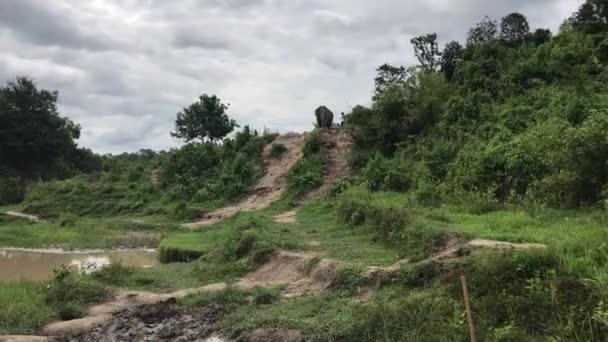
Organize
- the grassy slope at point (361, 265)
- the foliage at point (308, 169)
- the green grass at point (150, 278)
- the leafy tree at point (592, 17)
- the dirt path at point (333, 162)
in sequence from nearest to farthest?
the grassy slope at point (361, 265) → the green grass at point (150, 278) → the leafy tree at point (592, 17) → the dirt path at point (333, 162) → the foliage at point (308, 169)

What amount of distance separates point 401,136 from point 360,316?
1996cm

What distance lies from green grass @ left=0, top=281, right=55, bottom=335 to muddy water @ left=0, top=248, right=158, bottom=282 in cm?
641

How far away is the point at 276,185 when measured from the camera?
3128 cm

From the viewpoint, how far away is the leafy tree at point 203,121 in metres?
45.4

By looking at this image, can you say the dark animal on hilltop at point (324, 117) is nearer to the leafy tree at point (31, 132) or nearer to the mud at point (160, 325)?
the leafy tree at point (31, 132)

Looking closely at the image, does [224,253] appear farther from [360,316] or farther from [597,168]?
[597,168]

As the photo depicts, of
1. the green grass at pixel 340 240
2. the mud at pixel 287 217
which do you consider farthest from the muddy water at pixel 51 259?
the green grass at pixel 340 240

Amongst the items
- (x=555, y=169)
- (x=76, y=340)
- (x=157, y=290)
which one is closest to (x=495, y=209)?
(x=555, y=169)

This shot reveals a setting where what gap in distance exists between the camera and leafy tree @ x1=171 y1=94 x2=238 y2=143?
45.4 m

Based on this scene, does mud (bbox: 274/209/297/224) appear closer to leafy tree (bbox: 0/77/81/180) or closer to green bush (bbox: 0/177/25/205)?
leafy tree (bbox: 0/77/81/180)

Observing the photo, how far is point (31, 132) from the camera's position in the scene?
44.2m

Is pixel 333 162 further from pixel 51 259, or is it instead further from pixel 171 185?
pixel 51 259

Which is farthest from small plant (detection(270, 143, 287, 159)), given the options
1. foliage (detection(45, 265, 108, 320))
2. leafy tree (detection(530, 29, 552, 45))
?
foliage (detection(45, 265, 108, 320))

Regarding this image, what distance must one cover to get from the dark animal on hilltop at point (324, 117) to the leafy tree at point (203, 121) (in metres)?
11.1
